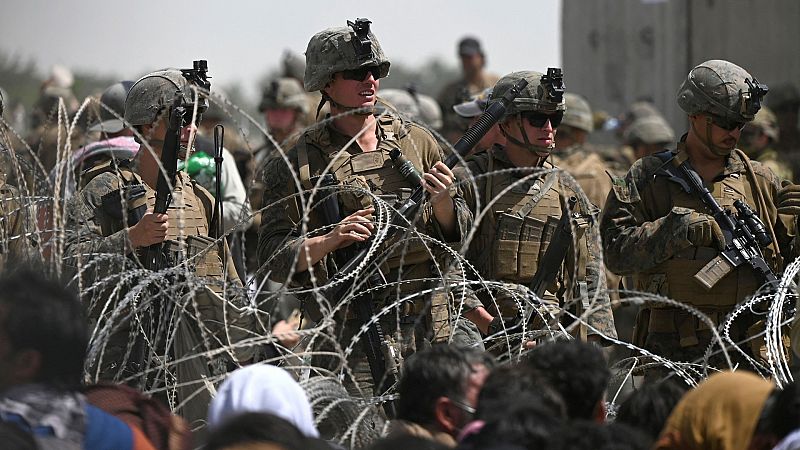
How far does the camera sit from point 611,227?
22.2 ft

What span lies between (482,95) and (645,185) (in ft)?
6.90

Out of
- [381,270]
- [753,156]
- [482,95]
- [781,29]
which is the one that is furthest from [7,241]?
[781,29]

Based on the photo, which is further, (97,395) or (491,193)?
(491,193)

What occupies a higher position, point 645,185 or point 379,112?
point 379,112

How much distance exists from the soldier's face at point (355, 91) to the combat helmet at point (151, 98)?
0.59 meters

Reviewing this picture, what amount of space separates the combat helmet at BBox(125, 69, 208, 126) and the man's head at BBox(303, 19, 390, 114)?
0.53 m

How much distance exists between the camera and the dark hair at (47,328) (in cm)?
416

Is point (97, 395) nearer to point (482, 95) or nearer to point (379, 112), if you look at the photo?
point (379, 112)

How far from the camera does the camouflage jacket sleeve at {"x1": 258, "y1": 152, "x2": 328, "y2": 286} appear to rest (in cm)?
625

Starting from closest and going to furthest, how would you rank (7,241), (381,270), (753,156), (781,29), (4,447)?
(4,447) → (7,241) → (381,270) → (753,156) → (781,29)

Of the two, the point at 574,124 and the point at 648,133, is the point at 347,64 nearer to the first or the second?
the point at 574,124

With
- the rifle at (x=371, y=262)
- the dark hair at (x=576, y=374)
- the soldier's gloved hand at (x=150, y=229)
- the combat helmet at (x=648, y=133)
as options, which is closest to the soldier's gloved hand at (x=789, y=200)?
the rifle at (x=371, y=262)

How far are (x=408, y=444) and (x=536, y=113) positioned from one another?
302cm

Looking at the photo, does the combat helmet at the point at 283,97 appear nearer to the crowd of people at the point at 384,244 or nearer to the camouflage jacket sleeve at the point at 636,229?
the crowd of people at the point at 384,244
